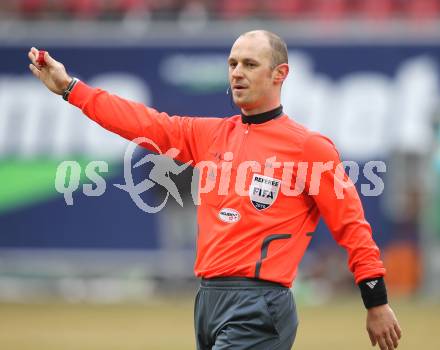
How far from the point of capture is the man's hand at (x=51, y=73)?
5246 mm

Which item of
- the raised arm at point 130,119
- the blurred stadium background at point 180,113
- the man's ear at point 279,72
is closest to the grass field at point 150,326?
the blurred stadium background at point 180,113

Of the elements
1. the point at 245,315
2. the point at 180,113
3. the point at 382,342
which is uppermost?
the point at 180,113

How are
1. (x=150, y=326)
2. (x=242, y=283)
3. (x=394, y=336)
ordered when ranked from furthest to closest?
(x=150, y=326)
(x=242, y=283)
(x=394, y=336)

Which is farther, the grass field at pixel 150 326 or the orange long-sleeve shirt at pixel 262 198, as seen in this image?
the grass field at pixel 150 326

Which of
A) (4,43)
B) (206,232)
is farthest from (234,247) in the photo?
(4,43)

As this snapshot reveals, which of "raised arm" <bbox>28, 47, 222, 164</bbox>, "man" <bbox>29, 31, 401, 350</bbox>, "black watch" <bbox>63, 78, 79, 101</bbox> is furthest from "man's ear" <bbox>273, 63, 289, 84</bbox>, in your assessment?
"black watch" <bbox>63, 78, 79, 101</bbox>

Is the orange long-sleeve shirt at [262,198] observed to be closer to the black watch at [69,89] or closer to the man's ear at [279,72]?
the black watch at [69,89]

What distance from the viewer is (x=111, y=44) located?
55.2 ft

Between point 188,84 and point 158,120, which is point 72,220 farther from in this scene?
point 158,120

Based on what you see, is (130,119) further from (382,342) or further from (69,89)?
(382,342)

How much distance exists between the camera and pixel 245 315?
5121 millimetres

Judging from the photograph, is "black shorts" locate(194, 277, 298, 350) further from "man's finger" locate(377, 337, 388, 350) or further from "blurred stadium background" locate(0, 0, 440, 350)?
"blurred stadium background" locate(0, 0, 440, 350)

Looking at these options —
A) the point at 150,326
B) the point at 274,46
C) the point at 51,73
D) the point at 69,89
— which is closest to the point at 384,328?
the point at 274,46

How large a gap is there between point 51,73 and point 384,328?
203cm
